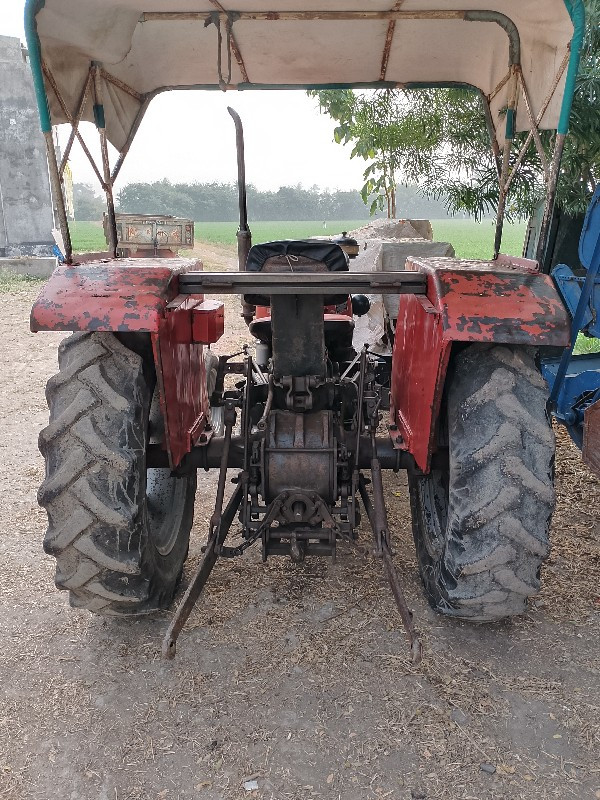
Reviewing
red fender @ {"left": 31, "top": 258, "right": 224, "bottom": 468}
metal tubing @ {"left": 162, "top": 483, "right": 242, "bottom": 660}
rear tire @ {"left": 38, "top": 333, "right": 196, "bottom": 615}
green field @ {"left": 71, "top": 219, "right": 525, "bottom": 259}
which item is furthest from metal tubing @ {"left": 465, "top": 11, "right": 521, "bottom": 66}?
green field @ {"left": 71, "top": 219, "right": 525, "bottom": 259}

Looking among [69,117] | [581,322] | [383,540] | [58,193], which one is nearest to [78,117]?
[69,117]

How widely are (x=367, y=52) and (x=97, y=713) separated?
11.5 ft

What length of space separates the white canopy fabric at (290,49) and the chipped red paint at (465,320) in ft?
3.19

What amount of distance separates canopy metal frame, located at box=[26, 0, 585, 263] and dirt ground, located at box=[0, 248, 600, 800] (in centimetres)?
171

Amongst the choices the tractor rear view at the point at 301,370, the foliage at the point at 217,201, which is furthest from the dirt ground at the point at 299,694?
the foliage at the point at 217,201

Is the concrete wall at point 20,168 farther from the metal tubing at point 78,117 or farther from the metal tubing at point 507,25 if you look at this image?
the metal tubing at point 507,25

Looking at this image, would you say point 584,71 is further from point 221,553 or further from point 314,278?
point 221,553

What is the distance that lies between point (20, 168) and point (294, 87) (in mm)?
17490

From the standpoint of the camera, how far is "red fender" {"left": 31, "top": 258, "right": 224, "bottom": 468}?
2354 millimetres

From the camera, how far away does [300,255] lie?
10.4 ft

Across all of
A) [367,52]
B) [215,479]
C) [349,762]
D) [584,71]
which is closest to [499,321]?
[349,762]

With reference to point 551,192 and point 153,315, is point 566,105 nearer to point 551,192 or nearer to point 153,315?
point 551,192

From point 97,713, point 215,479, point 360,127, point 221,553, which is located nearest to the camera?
point 97,713

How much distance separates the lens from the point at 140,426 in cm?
252
